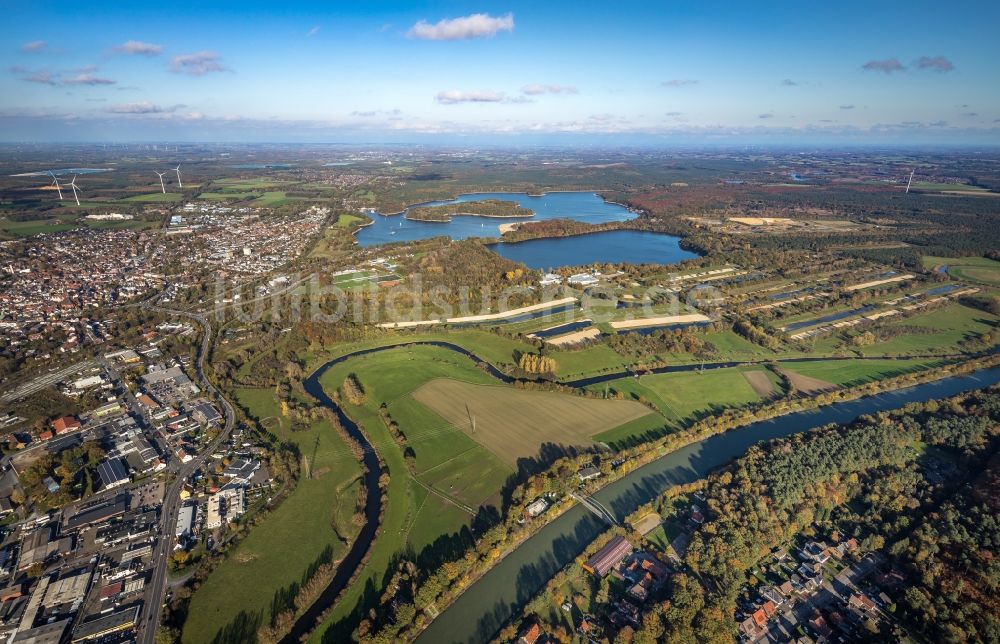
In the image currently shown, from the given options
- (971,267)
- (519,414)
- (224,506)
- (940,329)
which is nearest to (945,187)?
(971,267)

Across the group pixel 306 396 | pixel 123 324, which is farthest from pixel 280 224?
pixel 306 396

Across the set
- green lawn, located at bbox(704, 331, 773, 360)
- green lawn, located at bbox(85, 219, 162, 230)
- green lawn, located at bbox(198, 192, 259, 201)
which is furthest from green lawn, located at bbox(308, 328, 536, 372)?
green lawn, located at bbox(198, 192, 259, 201)

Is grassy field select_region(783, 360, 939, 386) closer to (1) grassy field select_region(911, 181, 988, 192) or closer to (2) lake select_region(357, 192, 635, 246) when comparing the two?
(2) lake select_region(357, 192, 635, 246)

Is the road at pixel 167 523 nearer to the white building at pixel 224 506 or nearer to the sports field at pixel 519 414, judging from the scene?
the white building at pixel 224 506

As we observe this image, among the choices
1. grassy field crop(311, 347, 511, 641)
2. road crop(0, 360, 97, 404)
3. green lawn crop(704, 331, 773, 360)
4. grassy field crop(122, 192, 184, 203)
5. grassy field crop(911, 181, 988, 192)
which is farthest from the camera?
grassy field crop(911, 181, 988, 192)

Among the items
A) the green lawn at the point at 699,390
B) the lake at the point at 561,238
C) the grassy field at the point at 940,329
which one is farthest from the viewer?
the lake at the point at 561,238

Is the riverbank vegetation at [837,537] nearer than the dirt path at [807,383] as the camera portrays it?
Yes

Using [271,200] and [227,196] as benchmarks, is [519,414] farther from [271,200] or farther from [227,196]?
[227,196]

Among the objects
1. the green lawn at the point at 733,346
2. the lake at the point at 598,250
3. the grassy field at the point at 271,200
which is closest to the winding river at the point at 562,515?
the green lawn at the point at 733,346
